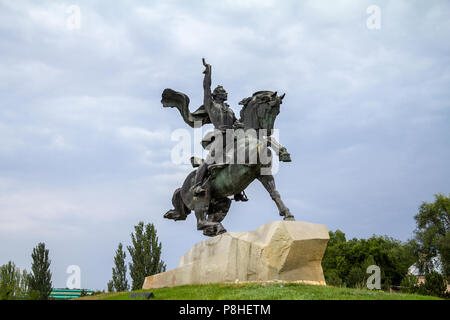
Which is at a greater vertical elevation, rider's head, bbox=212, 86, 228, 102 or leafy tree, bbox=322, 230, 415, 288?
rider's head, bbox=212, 86, 228, 102

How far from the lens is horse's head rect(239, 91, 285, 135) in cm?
1257

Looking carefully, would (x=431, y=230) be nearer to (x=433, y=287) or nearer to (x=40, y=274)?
(x=433, y=287)

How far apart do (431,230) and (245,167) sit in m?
29.3

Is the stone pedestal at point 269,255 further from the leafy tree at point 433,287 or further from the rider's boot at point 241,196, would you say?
the leafy tree at point 433,287

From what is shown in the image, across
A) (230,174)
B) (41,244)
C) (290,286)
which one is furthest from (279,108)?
(41,244)

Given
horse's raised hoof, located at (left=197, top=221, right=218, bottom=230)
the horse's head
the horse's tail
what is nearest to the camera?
the horse's head

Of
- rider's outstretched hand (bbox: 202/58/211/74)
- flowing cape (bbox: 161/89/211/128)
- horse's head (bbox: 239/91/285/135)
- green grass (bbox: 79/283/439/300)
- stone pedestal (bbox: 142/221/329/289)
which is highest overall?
rider's outstretched hand (bbox: 202/58/211/74)

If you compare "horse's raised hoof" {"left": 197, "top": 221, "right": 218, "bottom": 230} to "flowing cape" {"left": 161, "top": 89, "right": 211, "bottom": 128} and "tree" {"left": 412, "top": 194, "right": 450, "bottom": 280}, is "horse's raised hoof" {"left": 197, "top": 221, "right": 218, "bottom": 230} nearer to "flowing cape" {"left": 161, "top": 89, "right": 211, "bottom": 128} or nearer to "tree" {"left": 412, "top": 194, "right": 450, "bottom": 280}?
"flowing cape" {"left": 161, "top": 89, "right": 211, "bottom": 128}

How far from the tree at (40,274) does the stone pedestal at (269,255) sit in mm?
15016

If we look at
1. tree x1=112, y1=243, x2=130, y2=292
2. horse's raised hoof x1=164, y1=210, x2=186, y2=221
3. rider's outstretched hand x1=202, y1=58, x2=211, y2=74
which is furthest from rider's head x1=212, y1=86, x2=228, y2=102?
tree x1=112, y1=243, x2=130, y2=292

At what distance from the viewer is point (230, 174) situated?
12531 millimetres

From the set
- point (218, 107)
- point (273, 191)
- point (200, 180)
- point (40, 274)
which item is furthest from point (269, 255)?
point (40, 274)
